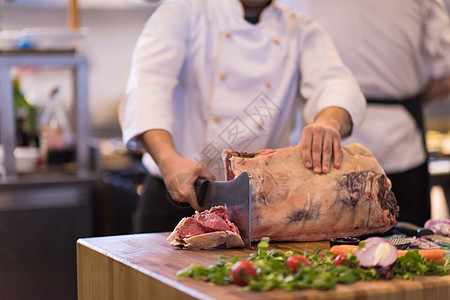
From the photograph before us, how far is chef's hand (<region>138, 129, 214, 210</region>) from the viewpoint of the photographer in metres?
1.56

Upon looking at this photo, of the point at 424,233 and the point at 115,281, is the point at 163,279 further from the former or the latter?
the point at 424,233

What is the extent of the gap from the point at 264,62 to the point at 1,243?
5.71 ft

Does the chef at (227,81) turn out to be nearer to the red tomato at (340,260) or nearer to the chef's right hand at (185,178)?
the chef's right hand at (185,178)

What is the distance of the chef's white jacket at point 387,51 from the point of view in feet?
8.36

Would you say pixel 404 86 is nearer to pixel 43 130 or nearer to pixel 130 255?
pixel 130 255

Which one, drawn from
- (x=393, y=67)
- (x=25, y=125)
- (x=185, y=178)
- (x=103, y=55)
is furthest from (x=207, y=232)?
(x=103, y=55)

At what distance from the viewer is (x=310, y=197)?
4.93 ft

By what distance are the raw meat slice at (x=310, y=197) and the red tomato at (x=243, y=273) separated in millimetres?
416

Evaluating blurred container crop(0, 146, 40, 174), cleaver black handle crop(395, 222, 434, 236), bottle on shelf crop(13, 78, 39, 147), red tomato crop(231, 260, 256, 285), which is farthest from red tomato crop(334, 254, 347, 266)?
bottle on shelf crop(13, 78, 39, 147)

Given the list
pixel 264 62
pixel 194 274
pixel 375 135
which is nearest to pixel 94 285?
pixel 194 274

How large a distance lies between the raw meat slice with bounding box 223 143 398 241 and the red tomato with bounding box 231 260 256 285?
0.42m

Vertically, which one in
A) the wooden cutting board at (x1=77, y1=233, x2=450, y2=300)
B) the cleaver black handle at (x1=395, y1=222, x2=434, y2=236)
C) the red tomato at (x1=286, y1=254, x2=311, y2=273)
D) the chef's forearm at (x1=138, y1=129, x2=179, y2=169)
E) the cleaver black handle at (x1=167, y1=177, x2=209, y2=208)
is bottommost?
the cleaver black handle at (x1=395, y1=222, x2=434, y2=236)

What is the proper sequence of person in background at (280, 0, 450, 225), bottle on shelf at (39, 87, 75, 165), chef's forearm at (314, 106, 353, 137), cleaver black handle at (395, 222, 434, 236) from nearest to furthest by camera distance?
1. cleaver black handle at (395, 222, 434, 236)
2. chef's forearm at (314, 106, 353, 137)
3. person in background at (280, 0, 450, 225)
4. bottle on shelf at (39, 87, 75, 165)

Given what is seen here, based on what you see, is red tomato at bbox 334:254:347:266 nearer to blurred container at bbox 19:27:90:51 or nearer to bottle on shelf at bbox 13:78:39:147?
blurred container at bbox 19:27:90:51
